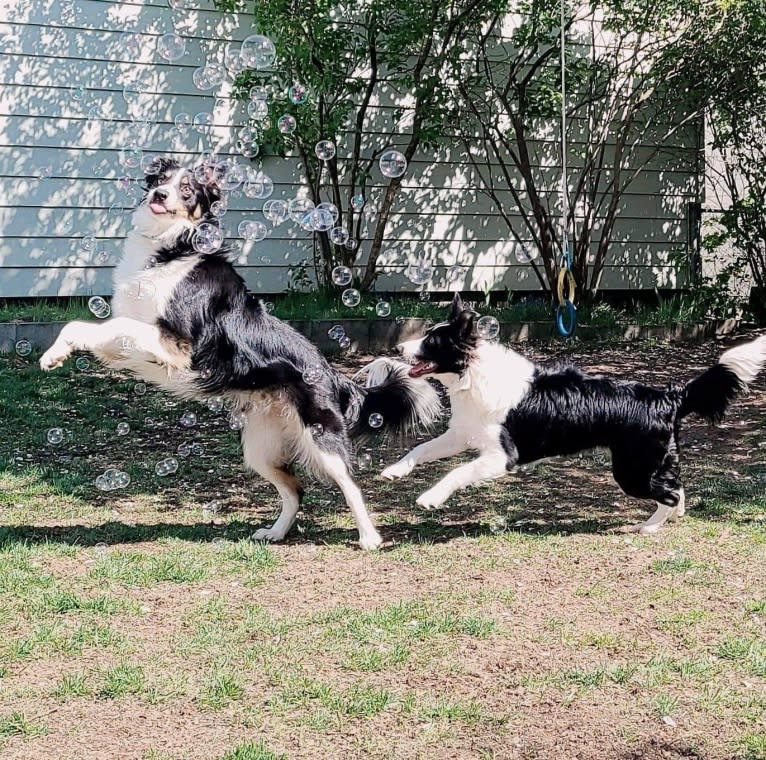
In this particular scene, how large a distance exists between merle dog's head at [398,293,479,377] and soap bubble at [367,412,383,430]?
40cm

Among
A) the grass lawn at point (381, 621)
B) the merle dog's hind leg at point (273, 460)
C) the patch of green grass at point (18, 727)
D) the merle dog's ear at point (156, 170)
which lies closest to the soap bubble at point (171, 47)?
the merle dog's ear at point (156, 170)

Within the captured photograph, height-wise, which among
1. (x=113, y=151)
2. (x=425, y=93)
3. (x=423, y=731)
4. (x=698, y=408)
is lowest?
(x=423, y=731)

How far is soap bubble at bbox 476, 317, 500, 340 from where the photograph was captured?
586 cm

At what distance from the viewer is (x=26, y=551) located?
5.45 m

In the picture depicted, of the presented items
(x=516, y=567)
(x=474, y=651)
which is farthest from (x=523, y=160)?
(x=474, y=651)

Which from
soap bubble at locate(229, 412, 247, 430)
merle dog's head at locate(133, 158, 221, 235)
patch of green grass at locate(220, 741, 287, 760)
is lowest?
patch of green grass at locate(220, 741, 287, 760)

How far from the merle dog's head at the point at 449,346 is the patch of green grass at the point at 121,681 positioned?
2430 millimetres

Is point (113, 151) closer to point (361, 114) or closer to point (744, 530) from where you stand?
point (361, 114)

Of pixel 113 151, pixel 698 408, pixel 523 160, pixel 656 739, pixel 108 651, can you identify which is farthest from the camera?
pixel 523 160

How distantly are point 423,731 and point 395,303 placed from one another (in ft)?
29.5

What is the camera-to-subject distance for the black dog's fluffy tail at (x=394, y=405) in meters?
6.02

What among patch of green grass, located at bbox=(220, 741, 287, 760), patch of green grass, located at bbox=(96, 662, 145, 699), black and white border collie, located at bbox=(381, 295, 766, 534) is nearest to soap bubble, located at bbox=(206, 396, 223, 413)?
black and white border collie, located at bbox=(381, 295, 766, 534)

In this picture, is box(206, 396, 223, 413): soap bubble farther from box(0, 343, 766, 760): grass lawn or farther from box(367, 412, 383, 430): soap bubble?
→ box(367, 412, 383, 430): soap bubble

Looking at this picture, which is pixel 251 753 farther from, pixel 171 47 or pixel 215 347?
pixel 171 47
